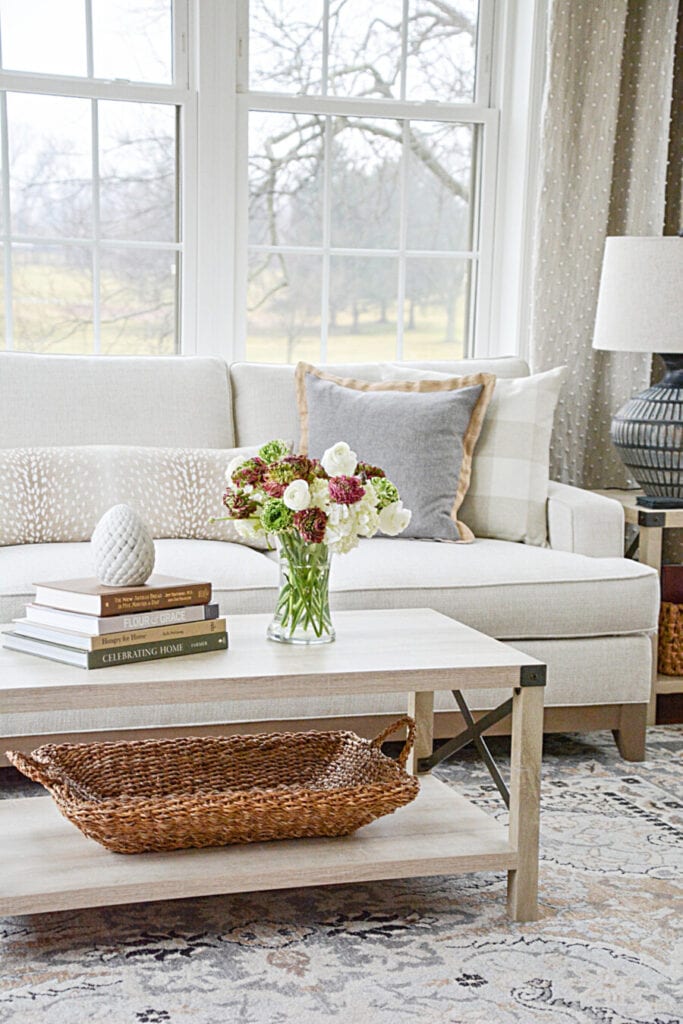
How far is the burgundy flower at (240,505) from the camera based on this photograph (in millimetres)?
2115

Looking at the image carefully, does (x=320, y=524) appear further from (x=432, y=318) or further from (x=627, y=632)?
(x=432, y=318)

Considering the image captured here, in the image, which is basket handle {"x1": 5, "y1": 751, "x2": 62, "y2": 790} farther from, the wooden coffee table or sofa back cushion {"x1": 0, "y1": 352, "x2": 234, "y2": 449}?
sofa back cushion {"x1": 0, "y1": 352, "x2": 234, "y2": 449}

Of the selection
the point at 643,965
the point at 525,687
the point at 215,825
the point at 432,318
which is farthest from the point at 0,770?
the point at 432,318

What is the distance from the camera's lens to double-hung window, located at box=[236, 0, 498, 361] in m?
3.81

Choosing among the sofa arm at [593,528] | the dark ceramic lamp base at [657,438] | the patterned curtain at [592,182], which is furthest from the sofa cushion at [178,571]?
the patterned curtain at [592,182]

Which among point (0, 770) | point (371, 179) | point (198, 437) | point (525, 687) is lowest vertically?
point (0, 770)

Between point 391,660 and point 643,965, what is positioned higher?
point 391,660

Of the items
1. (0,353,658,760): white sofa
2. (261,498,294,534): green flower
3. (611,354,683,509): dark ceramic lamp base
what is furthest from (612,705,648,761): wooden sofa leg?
(261,498,294,534): green flower

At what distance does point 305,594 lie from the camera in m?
2.13

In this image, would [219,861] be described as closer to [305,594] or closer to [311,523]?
[305,594]

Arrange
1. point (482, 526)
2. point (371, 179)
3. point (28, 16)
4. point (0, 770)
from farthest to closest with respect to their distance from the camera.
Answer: point (371, 179)
point (28, 16)
point (482, 526)
point (0, 770)

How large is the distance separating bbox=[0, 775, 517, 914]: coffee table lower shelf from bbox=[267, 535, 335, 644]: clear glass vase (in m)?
0.35

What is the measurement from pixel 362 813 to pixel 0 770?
1087mm

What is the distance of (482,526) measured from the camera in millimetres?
3236
